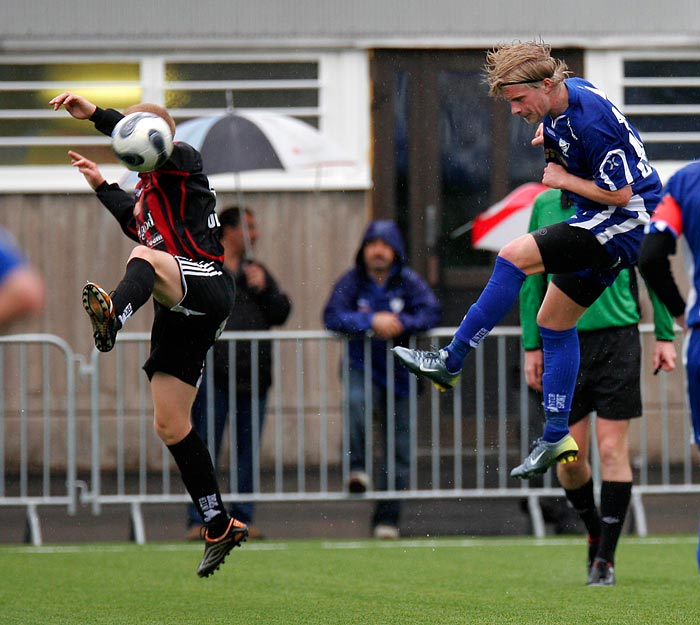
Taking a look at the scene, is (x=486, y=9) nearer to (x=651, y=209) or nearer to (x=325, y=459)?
(x=325, y=459)

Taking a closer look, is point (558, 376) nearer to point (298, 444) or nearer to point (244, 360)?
point (244, 360)

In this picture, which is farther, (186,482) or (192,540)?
(192,540)

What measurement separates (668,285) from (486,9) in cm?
767

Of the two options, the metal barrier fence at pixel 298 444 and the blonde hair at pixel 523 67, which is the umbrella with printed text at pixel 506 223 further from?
the blonde hair at pixel 523 67

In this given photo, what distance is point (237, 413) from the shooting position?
34.9ft

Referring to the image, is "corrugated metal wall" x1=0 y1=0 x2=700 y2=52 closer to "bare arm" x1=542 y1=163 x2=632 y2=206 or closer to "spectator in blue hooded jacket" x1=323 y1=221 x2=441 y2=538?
"spectator in blue hooded jacket" x1=323 y1=221 x2=441 y2=538

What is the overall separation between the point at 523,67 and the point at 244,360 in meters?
4.63

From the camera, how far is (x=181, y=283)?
669cm

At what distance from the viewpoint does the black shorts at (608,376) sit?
8031 mm

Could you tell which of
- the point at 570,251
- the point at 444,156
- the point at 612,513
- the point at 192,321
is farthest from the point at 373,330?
the point at 570,251

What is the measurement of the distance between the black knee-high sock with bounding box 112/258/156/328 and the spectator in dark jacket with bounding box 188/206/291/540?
4.00 m

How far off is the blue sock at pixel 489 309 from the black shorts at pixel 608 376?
147 centimetres

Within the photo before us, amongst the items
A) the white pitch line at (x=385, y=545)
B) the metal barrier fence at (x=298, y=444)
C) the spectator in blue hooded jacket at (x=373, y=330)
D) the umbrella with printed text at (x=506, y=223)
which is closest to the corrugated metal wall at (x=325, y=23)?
the umbrella with printed text at (x=506, y=223)

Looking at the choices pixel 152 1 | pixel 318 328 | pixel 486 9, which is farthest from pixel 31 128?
pixel 486 9
